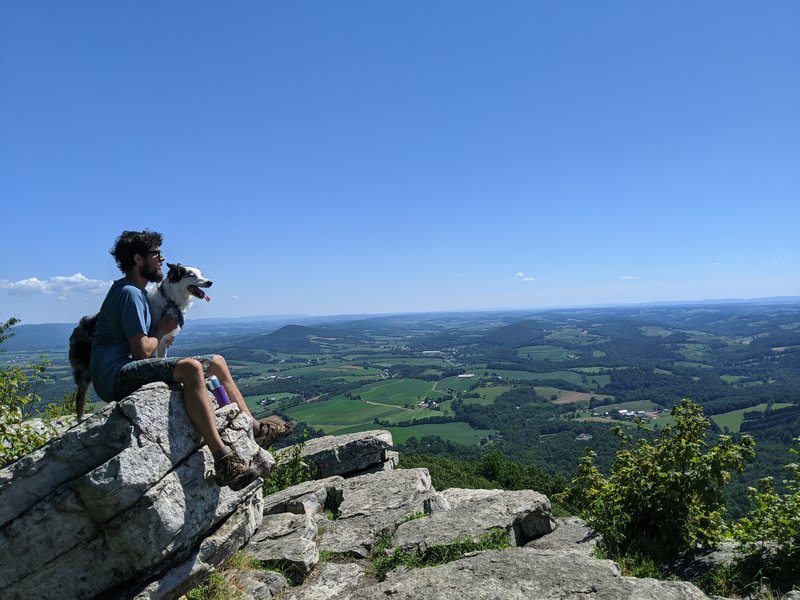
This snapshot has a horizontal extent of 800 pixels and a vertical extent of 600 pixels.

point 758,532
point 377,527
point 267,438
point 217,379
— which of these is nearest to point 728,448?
point 758,532

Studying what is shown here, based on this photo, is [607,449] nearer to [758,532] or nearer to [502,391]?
[502,391]

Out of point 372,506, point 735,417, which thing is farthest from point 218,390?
point 735,417

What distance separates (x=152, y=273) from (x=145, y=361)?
1500 mm

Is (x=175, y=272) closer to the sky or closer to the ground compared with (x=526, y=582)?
closer to the sky

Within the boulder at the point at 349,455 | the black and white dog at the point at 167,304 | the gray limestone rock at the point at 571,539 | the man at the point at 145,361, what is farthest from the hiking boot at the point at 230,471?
the boulder at the point at 349,455

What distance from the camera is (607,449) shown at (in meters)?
74.5

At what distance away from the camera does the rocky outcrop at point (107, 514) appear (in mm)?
4797

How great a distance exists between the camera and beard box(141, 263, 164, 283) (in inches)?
258

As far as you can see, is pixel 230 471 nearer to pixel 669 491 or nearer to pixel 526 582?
pixel 526 582

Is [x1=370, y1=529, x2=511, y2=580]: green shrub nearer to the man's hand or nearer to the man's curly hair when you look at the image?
the man's hand

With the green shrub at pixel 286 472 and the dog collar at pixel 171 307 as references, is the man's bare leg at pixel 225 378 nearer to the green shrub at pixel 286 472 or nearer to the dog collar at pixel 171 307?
the dog collar at pixel 171 307

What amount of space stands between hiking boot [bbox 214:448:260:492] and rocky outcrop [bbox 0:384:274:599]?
32 cm

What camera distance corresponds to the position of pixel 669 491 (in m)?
6.50

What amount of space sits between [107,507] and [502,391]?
134 m
